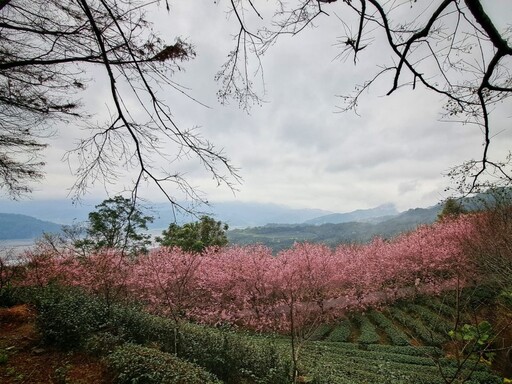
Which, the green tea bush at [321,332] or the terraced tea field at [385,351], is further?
the green tea bush at [321,332]

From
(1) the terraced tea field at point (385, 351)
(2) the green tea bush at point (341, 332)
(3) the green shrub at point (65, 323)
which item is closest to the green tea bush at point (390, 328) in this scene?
(1) the terraced tea field at point (385, 351)

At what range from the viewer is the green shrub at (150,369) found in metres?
5.21

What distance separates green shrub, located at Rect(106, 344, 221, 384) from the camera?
521cm

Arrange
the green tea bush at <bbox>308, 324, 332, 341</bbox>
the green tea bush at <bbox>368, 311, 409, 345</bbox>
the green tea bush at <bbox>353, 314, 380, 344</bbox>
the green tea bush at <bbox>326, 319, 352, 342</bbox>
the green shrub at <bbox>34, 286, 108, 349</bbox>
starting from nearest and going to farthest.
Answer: the green shrub at <bbox>34, 286, 108, 349</bbox> < the green tea bush at <bbox>368, 311, 409, 345</bbox> < the green tea bush at <bbox>353, 314, 380, 344</bbox> < the green tea bush at <bbox>326, 319, 352, 342</bbox> < the green tea bush at <bbox>308, 324, 332, 341</bbox>

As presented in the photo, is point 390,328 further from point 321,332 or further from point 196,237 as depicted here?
point 196,237

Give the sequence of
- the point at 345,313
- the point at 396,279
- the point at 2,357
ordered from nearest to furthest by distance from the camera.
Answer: the point at 2,357
the point at 345,313
the point at 396,279

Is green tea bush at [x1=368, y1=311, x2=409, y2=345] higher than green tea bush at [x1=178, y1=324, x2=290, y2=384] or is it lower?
lower

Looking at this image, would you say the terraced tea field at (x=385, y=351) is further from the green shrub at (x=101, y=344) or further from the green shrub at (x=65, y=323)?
the green shrub at (x=65, y=323)

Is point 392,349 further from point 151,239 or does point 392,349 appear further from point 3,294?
point 151,239

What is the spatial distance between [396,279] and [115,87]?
944 inches

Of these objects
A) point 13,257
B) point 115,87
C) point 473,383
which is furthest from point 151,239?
point 115,87

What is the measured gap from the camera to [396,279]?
2202cm

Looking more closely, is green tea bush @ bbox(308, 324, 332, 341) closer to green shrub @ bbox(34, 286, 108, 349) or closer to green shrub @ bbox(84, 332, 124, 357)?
Result: green shrub @ bbox(84, 332, 124, 357)

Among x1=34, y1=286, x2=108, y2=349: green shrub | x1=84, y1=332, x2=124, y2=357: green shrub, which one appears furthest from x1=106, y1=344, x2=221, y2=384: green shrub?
x1=34, y1=286, x2=108, y2=349: green shrub
